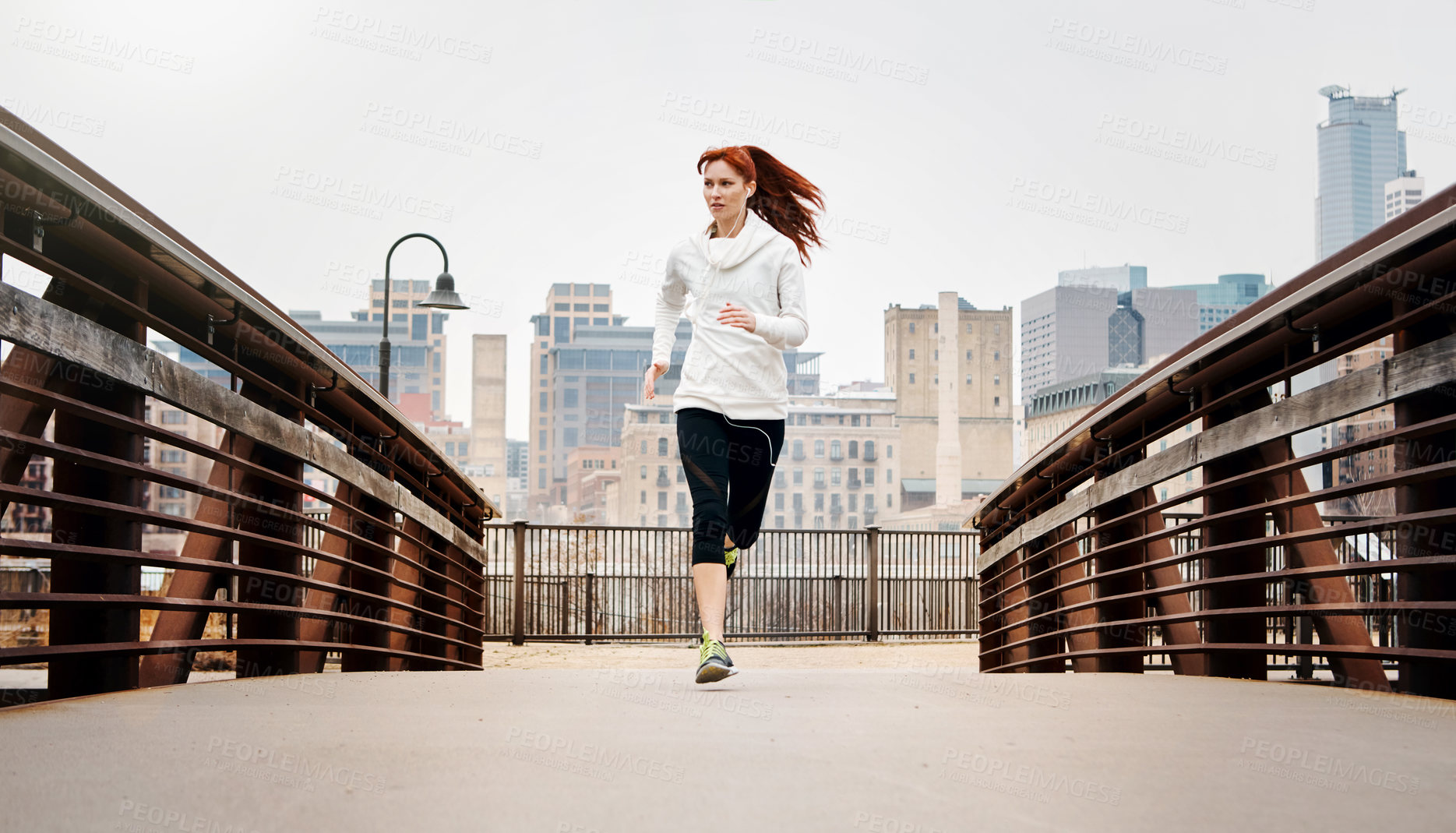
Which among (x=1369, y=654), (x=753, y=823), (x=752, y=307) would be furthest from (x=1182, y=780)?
(x=752, y=307)

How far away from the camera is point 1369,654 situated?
3.61 m

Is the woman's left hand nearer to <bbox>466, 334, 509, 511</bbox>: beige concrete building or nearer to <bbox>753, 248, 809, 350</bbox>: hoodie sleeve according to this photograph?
<bbox>753, 248, 809, 350</bbox>: hoodie sleeve

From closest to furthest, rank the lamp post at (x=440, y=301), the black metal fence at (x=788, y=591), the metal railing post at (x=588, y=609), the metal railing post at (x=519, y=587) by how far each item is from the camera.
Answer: the metal railing post at (x=519, y=587) < the metal railing post at (x=588, y=609) < the black metal fence at (x=788, y=591) < the lamp post at (x=440, y=301)

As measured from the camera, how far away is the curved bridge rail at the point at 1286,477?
132 inches

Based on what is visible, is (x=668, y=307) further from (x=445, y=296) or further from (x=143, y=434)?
(x=445, y=296)

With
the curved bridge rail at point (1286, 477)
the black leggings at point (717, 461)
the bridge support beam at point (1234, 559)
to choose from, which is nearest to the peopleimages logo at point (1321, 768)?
the curved bridge rail at point (1286, 477)

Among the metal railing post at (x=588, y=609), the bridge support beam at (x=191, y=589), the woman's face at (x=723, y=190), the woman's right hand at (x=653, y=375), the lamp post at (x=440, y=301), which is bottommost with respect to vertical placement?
the metal railing post at (x=588, y=609)

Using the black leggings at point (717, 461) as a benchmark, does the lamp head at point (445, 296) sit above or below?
above

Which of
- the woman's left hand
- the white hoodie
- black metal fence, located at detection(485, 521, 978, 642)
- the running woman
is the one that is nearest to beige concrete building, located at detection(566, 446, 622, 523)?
black metal fence, located at detection(485, 521, 978, 642)

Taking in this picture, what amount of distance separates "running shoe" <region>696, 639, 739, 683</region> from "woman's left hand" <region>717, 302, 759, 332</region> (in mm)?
1173

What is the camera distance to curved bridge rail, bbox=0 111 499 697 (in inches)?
119

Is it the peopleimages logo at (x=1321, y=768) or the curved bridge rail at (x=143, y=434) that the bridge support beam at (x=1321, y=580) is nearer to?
the peopleimages logo at (x=1321, y=768)

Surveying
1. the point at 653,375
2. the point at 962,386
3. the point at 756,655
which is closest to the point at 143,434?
the point at 653,375

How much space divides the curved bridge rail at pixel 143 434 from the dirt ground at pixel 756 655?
5.77 meters
